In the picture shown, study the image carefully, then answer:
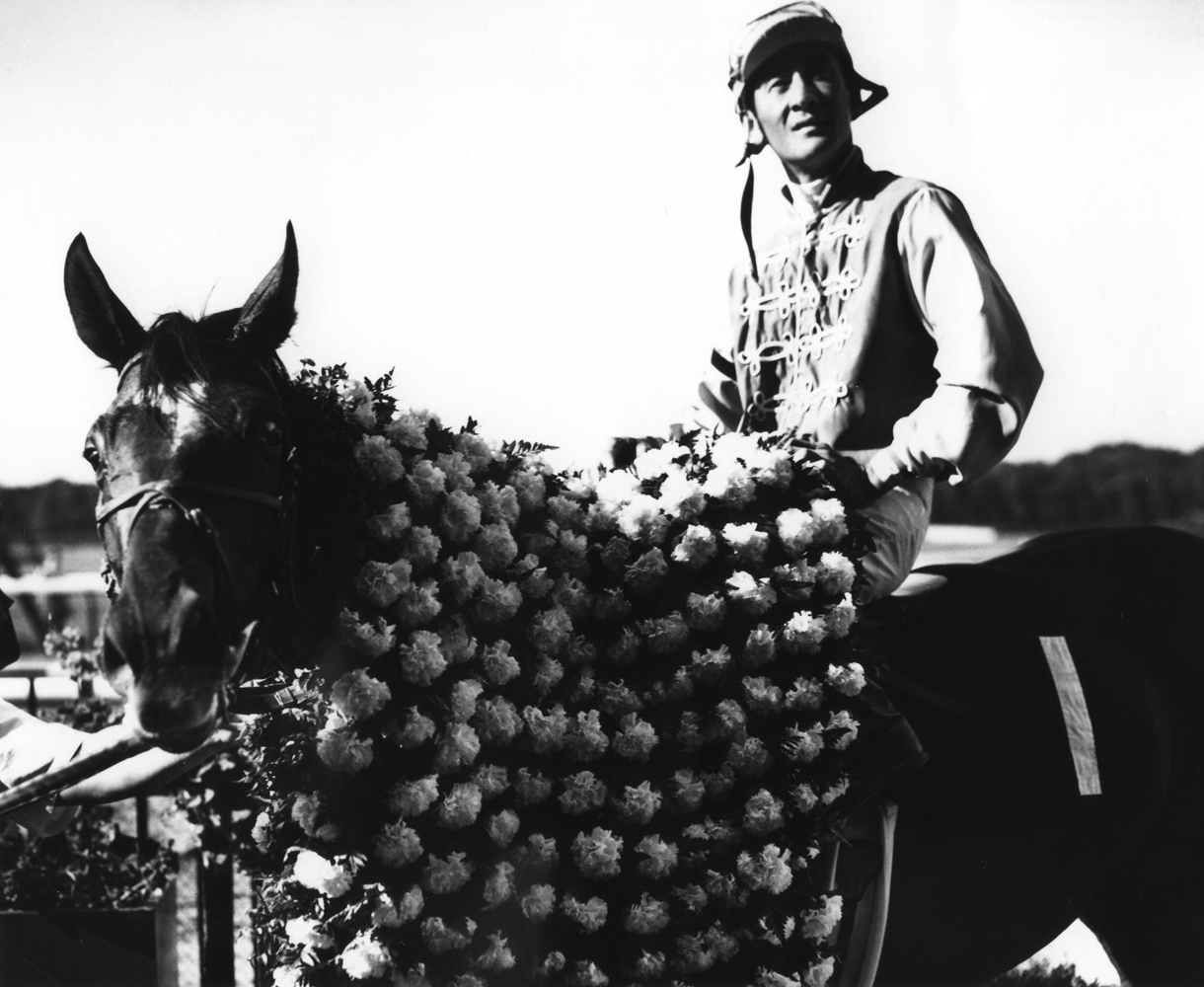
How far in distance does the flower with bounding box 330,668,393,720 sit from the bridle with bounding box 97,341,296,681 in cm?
22

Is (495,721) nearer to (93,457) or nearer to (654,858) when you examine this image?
(654,858)

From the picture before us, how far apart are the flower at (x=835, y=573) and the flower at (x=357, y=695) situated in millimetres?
1098

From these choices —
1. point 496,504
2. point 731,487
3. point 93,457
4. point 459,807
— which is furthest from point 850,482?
point 93,457

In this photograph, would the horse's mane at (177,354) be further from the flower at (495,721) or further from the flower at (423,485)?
the flower at (495,721)

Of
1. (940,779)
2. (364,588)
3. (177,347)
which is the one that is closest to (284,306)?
(177,347)

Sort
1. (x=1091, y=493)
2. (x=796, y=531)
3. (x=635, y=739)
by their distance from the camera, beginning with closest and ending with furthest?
(x=635, y=739), (x=796, y=531), (x=1091, y=493)

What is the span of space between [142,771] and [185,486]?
98 cm

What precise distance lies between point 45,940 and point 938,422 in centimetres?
345

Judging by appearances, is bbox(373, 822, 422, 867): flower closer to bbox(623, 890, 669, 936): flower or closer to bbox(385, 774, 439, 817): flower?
bbox(385, 774, 439, 817): flower

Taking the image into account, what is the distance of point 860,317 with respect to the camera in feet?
10.9

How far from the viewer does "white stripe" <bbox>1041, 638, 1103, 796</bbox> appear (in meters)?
3.33

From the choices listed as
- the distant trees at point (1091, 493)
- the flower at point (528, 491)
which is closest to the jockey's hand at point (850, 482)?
the flower at point (528, 491)

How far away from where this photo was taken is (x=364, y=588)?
2.28 metres

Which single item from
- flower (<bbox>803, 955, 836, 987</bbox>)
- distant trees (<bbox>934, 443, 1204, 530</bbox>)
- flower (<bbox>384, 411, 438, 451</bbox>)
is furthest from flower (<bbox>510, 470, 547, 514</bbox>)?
distant trees (<bbox>934, 443, 1204, 530</bbox>)
